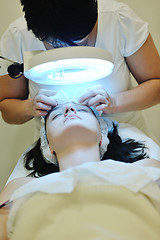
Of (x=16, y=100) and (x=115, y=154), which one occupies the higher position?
(x=16, y=100)

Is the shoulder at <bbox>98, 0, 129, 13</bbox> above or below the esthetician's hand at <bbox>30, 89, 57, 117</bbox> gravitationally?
above

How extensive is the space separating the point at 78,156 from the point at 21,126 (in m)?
1.11

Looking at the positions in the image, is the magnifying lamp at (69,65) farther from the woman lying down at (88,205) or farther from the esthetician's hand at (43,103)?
the woman lying down at (88,205)

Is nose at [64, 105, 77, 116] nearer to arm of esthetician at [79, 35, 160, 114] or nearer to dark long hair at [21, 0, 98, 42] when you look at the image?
arm of esthetician at [79, 35, 160, 114]

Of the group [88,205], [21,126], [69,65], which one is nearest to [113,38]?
[69,65]

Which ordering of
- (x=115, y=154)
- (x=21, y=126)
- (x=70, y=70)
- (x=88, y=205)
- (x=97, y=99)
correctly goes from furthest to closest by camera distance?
1. (x=21, y=126)
2. (x=115, y=154)
3. (x=97, y=99)
4. (x=70, y=70)
5. (x=88, y=205)

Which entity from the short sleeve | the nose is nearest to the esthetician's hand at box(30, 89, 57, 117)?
the nose

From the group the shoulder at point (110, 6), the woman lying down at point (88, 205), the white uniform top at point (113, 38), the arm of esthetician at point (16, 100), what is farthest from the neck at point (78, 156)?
the shoulder at point (110, 6)

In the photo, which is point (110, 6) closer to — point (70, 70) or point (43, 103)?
point (70, 70)

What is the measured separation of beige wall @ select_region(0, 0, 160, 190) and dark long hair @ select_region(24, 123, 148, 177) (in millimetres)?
614

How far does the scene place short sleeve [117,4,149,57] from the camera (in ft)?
4.37

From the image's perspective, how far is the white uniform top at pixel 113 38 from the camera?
134cm

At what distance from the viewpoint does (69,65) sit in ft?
3.38

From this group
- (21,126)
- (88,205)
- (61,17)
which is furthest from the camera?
(21,126)
